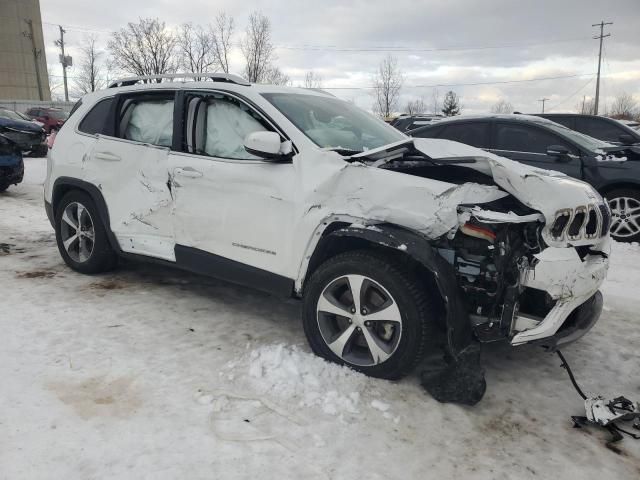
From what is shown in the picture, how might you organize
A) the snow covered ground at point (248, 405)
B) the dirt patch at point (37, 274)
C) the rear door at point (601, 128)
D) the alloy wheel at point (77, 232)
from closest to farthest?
1. the snow covered ground at point (248, 405)
2. the alloy wheel at point (77, 232)
3. the dirt patch at point (37, 274)
4. the rear door at point (601, 128)

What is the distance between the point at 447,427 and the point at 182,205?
2431mm

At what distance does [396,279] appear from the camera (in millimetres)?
2902

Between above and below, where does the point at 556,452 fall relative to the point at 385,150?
below

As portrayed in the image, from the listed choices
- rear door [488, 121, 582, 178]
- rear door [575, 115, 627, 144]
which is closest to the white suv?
rear door [488, 121, 582, 178]

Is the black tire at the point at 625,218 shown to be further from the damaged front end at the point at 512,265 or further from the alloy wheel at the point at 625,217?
the damaged front end at the point at 512,265

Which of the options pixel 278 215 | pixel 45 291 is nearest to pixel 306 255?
pixel 278 215

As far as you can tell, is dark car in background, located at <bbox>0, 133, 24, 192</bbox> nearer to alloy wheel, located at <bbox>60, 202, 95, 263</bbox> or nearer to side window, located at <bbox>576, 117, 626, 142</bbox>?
alloy wheel, located at <bbox>60, 202, 95, 263</bbox>

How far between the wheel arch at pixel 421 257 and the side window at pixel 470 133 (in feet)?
16.6

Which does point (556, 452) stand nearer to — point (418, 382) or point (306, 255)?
point (418, 382)

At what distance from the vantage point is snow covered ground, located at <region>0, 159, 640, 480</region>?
237 centimetres

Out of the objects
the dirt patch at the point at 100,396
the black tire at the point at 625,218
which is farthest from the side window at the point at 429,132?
the dirt patch at the point at 100,396

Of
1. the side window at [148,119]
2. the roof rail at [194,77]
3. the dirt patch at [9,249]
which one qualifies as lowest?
the dirt patch at [9,249]

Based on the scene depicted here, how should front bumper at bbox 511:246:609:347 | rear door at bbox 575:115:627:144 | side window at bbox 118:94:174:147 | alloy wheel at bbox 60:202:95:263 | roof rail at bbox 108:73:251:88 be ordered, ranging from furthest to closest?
rear door at bbox 575:115:627:144 < alloy wheel at bbox 60:202:95:263 < side window at bbox 118:94:174:147 < roof rail at bbox 108:73:251:88 < front bumper at bbox 511:246:609:347

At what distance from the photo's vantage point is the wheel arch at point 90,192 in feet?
14.8
